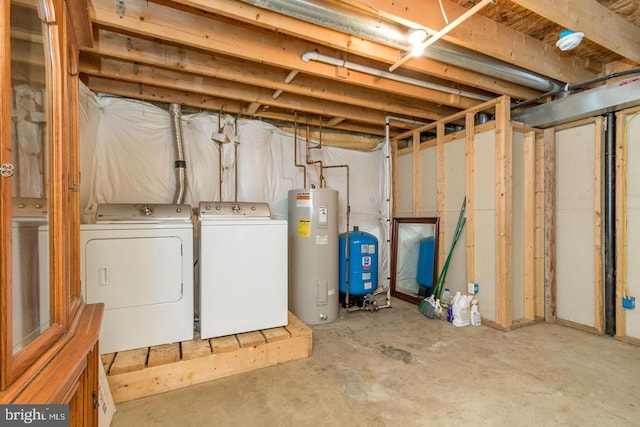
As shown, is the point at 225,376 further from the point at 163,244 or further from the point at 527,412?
the point at 527,412

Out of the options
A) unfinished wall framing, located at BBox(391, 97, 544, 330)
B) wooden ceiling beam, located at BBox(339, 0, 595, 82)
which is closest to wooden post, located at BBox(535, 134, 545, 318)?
unfinished wall framing, located at BBox(391, 97, 544, 330)

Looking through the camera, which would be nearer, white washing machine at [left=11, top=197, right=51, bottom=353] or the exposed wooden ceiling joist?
white washing machine at [left=11, top=197, right=51, bottom=353]

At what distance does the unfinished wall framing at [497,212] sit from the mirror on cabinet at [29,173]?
345 cm

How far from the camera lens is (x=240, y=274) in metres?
2.45

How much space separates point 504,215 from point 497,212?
75mm

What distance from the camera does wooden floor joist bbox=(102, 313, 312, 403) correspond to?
6.32 ft

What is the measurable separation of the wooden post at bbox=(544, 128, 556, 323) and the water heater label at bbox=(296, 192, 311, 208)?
259cm

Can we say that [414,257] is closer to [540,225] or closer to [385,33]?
[540,225]

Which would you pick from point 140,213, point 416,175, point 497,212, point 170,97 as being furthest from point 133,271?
point 416,175

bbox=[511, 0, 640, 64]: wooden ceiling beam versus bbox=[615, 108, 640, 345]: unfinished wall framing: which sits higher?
bbox=[511, 0, 640, 64]: wooden ceiling beam

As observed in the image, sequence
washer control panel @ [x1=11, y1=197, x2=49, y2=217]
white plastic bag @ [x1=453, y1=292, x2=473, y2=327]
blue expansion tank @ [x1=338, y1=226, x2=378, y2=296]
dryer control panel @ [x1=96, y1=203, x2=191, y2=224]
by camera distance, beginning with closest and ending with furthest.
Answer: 1. washer control panel @ [x1=11, y1=197, x2=49, y2=217]
2. dryer control panel @ [x1=96, y1=203, x2=191, y2=224]
3. white plastic bag @ [x1=453, y1=292, x2=473, y2=327]
4. blue expansion tank @ [x1=338, y1=226, x2=378, y2=296]

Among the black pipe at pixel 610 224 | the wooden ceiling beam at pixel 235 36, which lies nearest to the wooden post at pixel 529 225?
the black pipe at pixel 610 224

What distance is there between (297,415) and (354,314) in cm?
189

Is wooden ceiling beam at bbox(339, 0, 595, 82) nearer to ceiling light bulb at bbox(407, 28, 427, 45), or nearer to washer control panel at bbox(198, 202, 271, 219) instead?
ceiling light bulb at bbox(407, 28, 427, 45)
